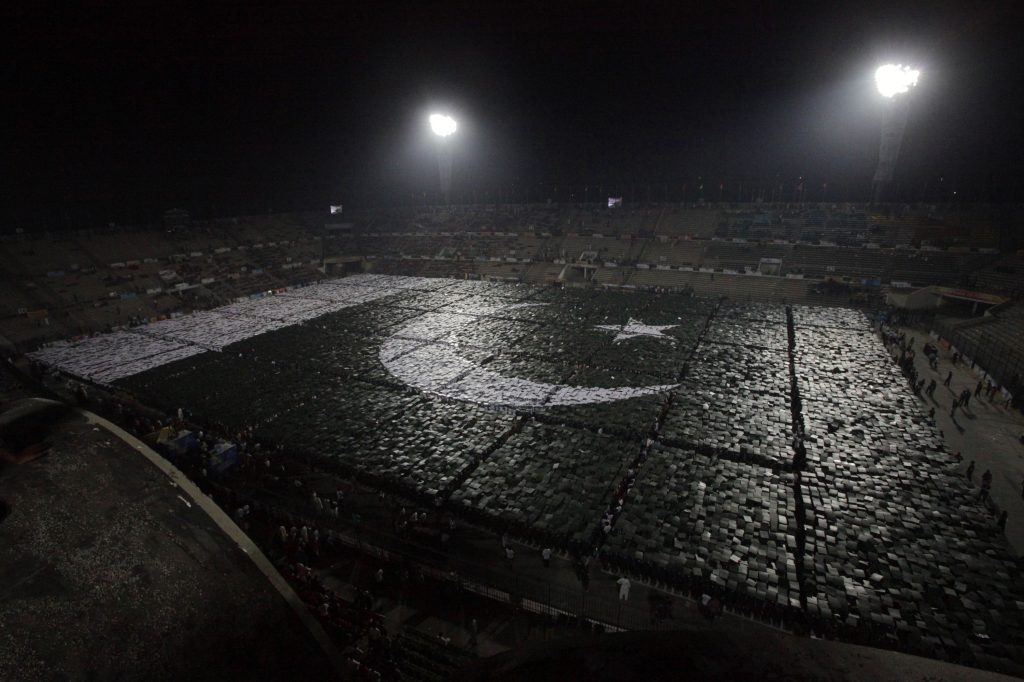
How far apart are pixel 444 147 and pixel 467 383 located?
2369 inches

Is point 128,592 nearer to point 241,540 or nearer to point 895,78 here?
point 241,540

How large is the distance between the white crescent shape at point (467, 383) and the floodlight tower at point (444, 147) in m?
48.9

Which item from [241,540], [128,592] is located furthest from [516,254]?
[128,592]

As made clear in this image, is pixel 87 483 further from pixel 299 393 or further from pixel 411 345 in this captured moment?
pixel 411 345

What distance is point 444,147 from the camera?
7369 centimetres

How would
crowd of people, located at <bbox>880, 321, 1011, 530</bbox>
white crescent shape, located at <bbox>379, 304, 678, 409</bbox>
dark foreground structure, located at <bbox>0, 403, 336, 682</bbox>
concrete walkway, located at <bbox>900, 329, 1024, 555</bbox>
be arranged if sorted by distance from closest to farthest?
dark foreground structure, located at <bbox>0, 403, 336, 682</bbox>, concrete walkway, located at <bbox>900, 329, 1024, 555</bbox>, crowd of people, located at <bbox>880, 321, 1011, 530</bbox>, white crescent shape, located at <bbox>379, 304, 678, 409</bbox>

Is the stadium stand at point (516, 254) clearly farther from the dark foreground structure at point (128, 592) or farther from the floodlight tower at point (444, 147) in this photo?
the dark foreground structure at point (128, 592)

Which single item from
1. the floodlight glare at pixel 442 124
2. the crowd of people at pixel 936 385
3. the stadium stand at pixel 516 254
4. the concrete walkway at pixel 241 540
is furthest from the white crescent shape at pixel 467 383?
the floodlight glare at pixel 442 124

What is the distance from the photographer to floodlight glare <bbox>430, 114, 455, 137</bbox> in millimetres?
68300

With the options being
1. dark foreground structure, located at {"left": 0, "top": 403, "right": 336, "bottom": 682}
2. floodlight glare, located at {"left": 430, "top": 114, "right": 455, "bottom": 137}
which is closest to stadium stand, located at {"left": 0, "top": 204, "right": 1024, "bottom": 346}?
floodlight glare, located at {"left": 430, "top": 114, "right": 455, "bottom": 137}

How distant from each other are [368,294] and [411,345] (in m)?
19.5

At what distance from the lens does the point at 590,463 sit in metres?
16.8

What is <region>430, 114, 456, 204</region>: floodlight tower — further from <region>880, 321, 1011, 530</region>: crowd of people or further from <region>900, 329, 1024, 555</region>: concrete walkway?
<region>900, 329, 1024, 555</region>: concrete walkway

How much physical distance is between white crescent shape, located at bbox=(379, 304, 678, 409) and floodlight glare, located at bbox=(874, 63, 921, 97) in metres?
44.3
